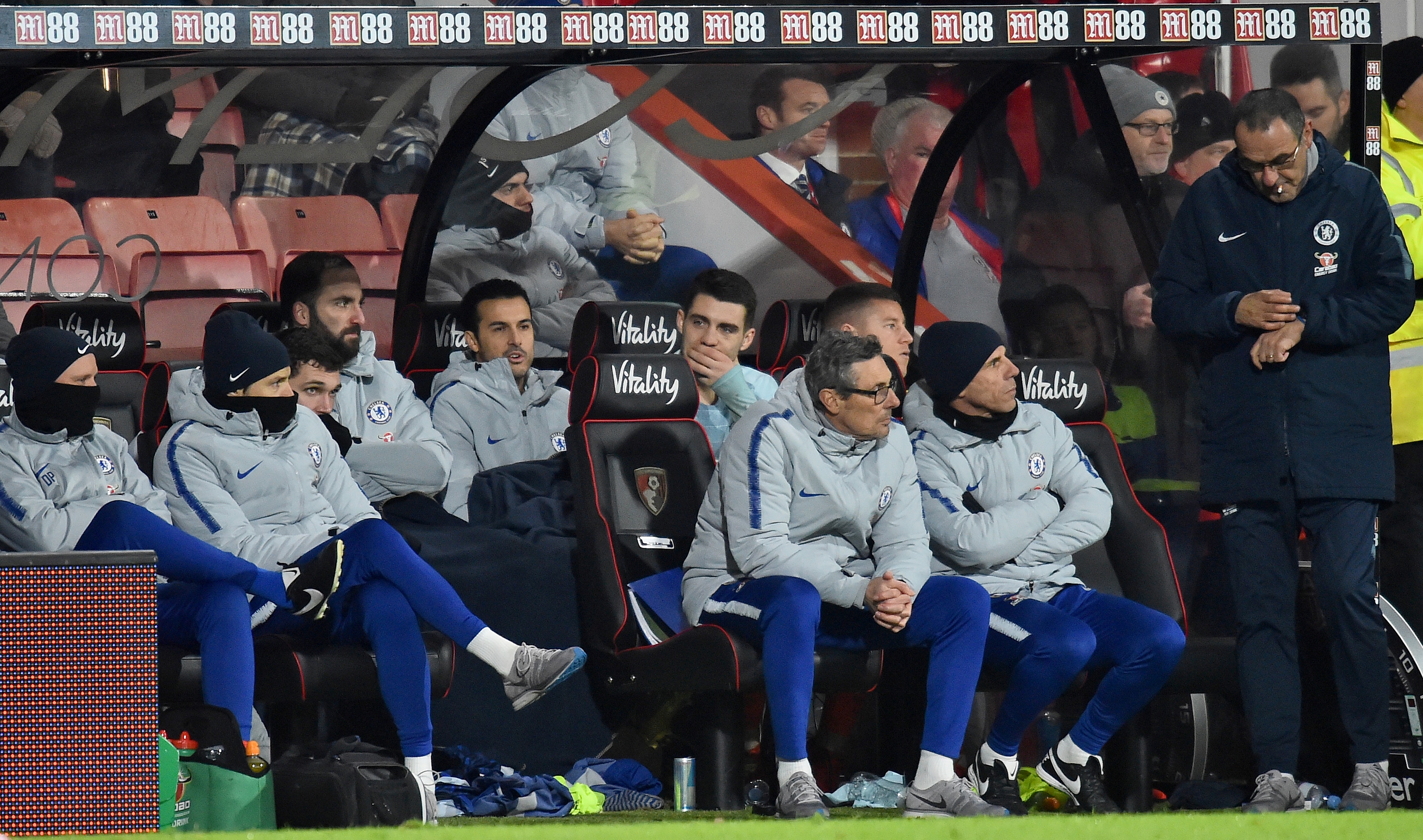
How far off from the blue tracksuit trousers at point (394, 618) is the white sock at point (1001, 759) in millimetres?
1451

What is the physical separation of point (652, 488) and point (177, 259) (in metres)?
2.76

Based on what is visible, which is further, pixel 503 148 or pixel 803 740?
pixel 503 148

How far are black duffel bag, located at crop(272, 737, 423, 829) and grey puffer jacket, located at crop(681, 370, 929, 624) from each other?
3.12 ft

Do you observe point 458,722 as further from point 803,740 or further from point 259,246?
point 259,246

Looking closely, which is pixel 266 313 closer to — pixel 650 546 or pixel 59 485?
pixel 59 485

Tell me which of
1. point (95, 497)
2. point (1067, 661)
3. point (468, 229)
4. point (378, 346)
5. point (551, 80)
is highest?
point (551, 80)

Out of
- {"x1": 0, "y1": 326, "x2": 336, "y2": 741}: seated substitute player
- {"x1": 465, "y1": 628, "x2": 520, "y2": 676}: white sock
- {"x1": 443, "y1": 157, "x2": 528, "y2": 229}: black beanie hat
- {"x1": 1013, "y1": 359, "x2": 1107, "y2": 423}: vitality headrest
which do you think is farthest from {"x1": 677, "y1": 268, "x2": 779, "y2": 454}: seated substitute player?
{"x1": 0, "y1": 326, "x2": 336, "y2": 741}: seated substitute player

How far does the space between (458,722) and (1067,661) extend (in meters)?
1.78

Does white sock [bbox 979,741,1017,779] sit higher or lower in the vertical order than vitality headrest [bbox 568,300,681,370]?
lower

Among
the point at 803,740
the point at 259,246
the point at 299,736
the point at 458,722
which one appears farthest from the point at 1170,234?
the point at 259,246

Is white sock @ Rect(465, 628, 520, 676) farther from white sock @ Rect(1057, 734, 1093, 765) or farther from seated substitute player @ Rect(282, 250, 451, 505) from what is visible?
white sock @ Rect(1057, 734, 1093, 765)

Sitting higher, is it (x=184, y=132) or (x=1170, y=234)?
(x=184, y=132)

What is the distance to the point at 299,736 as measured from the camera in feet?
17.7

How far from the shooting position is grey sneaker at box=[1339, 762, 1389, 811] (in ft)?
17.1
